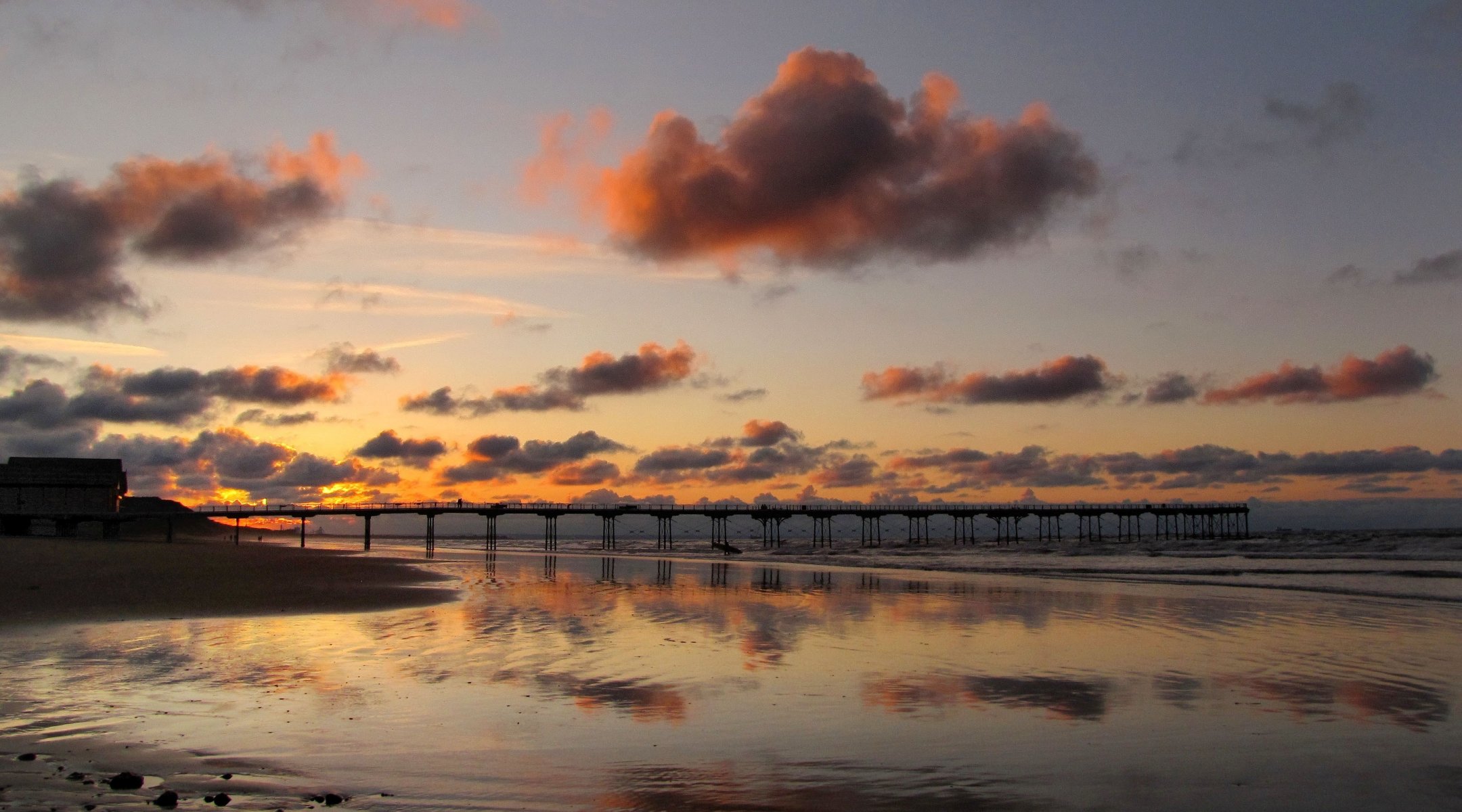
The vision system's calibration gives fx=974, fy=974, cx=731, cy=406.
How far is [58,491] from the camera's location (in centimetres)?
8919

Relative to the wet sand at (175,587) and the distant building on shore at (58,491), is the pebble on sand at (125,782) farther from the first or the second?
the distant building on shore at (58,491)

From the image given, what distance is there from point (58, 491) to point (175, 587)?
258ft

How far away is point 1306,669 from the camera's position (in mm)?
14523

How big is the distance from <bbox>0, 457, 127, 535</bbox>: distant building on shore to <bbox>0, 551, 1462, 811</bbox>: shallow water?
81671mm

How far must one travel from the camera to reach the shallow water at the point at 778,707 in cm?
823

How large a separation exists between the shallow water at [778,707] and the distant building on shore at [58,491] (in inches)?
3215

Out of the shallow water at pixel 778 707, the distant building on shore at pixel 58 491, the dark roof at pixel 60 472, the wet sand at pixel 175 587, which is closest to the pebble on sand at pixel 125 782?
the shallow water at pixel 778 707

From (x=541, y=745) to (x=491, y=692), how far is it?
9.77 ft

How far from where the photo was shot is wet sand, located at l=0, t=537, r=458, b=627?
65.5 feet

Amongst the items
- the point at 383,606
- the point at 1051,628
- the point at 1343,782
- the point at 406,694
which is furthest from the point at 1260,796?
the point at 383,606

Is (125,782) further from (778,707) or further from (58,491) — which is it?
(58,491)

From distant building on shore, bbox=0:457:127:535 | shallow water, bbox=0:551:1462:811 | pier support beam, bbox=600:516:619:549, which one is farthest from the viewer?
pier support beam, bbox=600:516:619:549

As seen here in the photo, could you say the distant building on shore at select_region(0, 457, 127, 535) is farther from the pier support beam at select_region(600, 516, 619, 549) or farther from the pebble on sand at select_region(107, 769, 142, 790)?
the pebble on sand at select_region(107, 769, 142, 790)

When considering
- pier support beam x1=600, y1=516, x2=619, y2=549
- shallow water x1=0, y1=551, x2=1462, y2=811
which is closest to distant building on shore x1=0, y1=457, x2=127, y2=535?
pier support beam x1=600, y1=516, x2=619, y2=549
